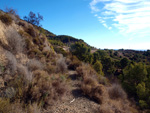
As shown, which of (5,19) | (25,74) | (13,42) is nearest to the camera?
(25,74)

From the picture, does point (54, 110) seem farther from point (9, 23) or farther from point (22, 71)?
point (9, 23)

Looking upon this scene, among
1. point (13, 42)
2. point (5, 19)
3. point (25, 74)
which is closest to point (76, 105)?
point (25, 74)

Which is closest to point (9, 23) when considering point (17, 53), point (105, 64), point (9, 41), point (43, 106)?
point (9, 41)

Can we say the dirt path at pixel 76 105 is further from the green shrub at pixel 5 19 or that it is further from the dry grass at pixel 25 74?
the green shrub at pixel 5 19

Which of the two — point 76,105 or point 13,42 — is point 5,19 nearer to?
point 13,42

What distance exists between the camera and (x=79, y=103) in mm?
4281

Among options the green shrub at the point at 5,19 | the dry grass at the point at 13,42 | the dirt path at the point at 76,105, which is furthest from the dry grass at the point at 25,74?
the green shrub at the point at 5,19

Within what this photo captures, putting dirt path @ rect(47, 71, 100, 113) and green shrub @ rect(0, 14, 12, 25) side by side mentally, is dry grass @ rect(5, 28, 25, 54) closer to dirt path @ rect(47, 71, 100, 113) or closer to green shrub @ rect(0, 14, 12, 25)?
green shrub @ rect(0, 14, 12, 25)

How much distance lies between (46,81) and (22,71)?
4.41ft

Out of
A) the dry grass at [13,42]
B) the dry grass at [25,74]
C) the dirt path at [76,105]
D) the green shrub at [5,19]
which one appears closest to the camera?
the dirt path at [76,105]

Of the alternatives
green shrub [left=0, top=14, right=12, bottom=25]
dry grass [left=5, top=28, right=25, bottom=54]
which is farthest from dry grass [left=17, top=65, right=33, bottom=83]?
green shrub [left=0, top=14, right=12, bottom=25]

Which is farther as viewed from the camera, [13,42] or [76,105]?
[13,42]

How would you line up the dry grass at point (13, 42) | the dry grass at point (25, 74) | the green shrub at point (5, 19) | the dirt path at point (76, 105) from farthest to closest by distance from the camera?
the green shrub at point (5, 19) → the dry grass at point (13, 42) → the dry grass at point (25, 74) → the dirt path at point (76, 105)

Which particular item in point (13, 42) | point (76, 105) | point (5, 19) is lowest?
point (76, 105)
